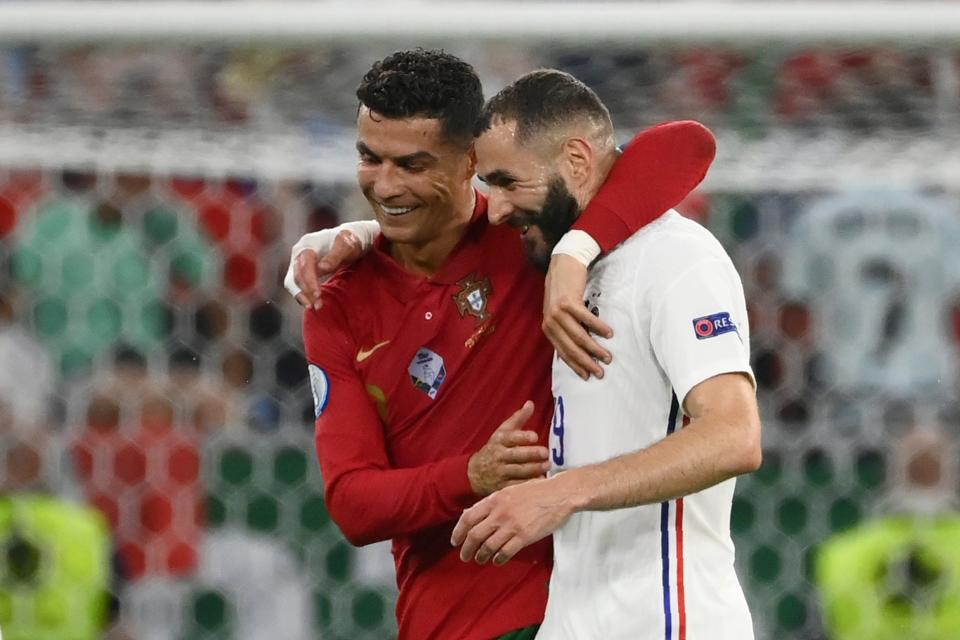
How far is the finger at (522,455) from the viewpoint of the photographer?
1.68 meters

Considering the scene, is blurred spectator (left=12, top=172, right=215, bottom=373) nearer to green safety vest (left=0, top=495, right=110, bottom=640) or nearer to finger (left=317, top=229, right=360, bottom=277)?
green safety vest (left=0, top=495, right=110, bottom=640)

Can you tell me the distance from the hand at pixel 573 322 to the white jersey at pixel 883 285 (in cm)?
150

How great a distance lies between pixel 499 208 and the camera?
1.79 meters

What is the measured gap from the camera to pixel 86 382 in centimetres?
311

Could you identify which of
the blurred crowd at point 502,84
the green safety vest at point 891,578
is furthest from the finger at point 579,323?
the green safety vest at point 891,578

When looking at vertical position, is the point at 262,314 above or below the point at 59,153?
below

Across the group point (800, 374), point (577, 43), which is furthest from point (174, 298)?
point (800, 374)

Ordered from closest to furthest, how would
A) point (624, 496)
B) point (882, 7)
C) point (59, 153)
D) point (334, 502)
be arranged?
point (624, 496), point (334, 502), point (882, 7), point (59, 153)

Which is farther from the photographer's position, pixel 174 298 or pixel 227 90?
pixel 174 298

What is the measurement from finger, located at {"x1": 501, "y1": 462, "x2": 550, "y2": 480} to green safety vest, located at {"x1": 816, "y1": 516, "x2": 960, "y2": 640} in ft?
5.25

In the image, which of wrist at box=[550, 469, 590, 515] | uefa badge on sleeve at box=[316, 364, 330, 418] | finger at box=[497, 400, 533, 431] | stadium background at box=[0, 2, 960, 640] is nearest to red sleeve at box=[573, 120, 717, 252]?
finger at box=[497, 400, 533, 431]

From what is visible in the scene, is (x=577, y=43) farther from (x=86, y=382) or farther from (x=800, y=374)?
(x=86, y=382)

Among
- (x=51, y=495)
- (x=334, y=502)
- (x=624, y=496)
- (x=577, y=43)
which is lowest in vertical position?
(x=51, y=495)

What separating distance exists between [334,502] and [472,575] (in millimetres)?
199
